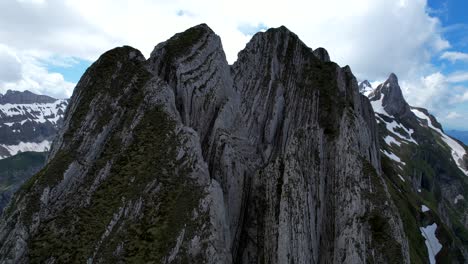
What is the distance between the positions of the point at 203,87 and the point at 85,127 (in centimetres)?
1344

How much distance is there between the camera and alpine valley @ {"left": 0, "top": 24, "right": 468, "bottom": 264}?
28.8 metres

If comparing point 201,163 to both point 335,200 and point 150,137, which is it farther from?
point 335,200

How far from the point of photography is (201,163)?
1276 inches

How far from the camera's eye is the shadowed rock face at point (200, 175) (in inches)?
1134

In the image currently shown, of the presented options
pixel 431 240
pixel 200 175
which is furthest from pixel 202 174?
pixel 431 240

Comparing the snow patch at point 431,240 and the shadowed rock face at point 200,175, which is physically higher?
the snow patch at point 431,240

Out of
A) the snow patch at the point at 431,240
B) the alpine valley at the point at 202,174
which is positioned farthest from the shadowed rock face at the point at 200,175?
the snow patch at the point at 431,240

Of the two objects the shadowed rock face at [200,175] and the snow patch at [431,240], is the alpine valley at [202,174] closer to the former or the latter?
the shadowed rock face at [200,175]

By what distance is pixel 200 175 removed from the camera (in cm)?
3162

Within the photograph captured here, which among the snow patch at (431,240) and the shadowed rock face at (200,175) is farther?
the snow patch at (431,240)

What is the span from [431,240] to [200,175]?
88.4 meters

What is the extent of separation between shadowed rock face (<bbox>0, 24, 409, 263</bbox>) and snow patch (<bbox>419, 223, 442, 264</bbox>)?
6037 centimetres

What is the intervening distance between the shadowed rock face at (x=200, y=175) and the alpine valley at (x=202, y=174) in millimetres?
116

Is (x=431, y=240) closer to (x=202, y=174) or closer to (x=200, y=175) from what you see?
(x=202, y=174)
